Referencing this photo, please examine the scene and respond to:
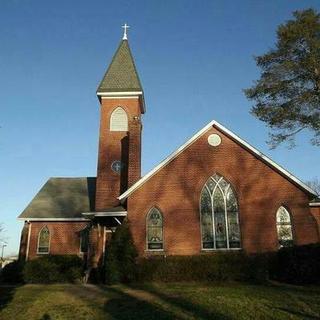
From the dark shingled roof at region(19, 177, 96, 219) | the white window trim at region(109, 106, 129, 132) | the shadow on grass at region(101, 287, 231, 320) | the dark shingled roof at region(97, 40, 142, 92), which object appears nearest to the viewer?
Result: the shadow on grass at region(101, 287, 231, 320)

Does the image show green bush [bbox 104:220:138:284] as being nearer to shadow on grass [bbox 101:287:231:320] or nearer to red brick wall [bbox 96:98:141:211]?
red brick wall [bbox 96:98:141:211]

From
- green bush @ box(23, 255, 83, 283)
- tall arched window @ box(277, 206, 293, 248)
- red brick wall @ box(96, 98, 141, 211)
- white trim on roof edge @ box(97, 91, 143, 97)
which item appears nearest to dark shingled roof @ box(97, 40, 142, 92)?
white trim on roof edge @ box(97, 91, 143, 97)

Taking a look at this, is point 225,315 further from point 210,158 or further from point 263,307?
point 210,158

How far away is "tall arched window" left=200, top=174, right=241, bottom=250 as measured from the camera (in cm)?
2153

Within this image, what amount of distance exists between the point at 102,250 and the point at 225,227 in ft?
25.3

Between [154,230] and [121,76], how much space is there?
45.8 feet

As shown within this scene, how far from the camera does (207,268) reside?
19.2 metres

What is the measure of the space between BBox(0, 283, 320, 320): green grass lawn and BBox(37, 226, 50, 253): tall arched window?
1196 cm

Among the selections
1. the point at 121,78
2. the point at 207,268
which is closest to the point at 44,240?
the point at 121,78

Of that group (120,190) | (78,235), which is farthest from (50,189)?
(120,190)

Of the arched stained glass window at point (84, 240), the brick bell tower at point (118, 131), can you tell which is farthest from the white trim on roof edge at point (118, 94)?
the arched stained glass window at point (84, 240)

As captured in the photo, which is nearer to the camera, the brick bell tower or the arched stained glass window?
the brick bell tower

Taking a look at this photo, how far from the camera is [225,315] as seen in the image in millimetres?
11031

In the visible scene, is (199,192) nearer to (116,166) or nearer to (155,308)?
(116,166)
